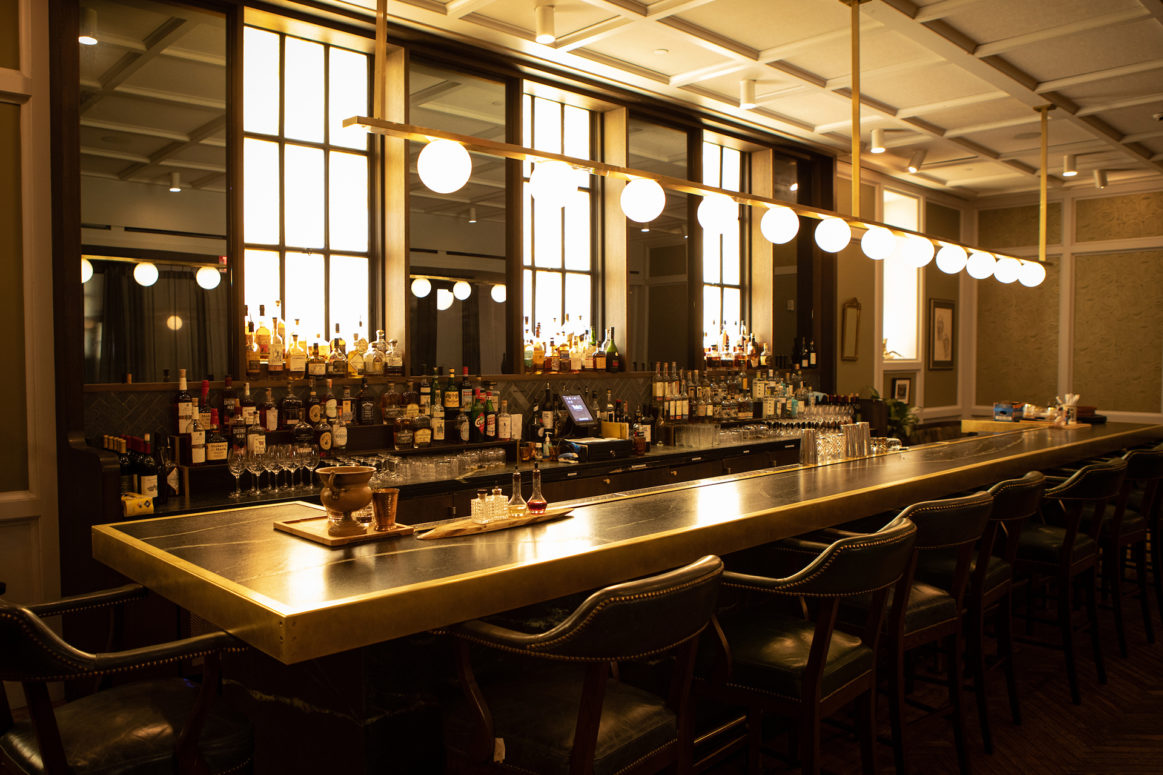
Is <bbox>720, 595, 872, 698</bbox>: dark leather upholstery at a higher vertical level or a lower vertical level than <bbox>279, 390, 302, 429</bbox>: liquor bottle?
lower

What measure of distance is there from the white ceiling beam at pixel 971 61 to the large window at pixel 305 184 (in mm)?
3049

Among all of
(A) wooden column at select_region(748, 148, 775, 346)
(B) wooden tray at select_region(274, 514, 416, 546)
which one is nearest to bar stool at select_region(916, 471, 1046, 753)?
(B) wooden tray at select_region(274, 514, 416, 546)

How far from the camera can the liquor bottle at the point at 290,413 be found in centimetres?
445

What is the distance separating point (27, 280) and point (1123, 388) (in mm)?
10135

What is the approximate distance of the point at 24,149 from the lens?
374cm

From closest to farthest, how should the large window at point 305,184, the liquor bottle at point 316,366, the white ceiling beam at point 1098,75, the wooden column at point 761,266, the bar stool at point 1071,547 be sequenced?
1. the bar stool at point 1071,547
2. the liquor bottle at point 316,366
3. the large window at point 305,184
4. the white ceiling beam at point 1098,75
5. the wooden column at point 761,266

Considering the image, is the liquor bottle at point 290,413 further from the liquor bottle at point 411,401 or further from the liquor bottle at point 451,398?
the liquor bottle at point 451,398

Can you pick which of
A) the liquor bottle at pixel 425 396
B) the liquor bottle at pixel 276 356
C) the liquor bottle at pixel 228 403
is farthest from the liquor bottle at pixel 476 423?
the liquor bottle at pixel 228 403

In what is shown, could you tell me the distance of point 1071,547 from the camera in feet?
12.6

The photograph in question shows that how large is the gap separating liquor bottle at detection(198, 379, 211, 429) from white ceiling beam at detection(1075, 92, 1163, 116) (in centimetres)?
656

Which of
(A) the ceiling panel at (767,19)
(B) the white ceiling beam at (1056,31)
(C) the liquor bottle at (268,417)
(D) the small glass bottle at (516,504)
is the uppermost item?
(A) the ceiling panel at (767,19)

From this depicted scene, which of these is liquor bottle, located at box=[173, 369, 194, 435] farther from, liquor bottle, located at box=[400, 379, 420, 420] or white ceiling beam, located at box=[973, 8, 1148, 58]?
white ceiling beam, located at box=[973, 8, 1148, 58]

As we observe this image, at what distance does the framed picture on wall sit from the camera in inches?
390

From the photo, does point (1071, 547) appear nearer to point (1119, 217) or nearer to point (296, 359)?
point (296, 359)
